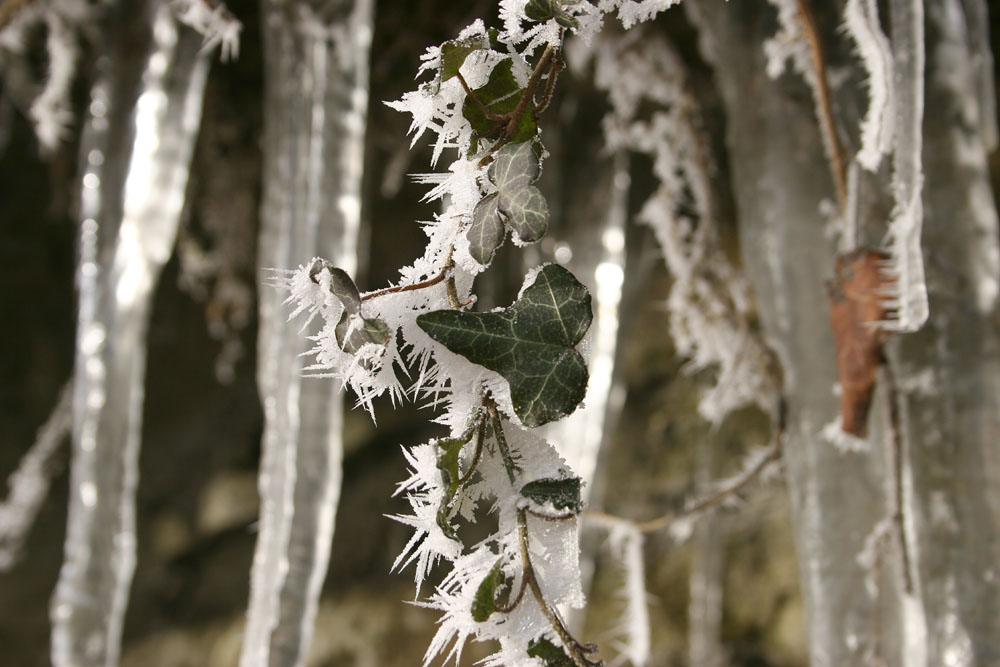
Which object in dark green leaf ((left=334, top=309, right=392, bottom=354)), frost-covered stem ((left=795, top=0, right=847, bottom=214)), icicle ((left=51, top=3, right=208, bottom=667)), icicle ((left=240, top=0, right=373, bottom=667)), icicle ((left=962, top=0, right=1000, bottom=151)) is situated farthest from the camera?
icicle ((left=51, top=3, right=208, bottom=667))

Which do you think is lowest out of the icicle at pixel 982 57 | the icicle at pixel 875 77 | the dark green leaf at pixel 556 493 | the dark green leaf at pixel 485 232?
the dark green leaf at pixel 556 493

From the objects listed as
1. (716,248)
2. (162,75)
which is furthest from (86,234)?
(716,248)

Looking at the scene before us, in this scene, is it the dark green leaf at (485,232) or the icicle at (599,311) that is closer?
the dark green leaf at (485,232)

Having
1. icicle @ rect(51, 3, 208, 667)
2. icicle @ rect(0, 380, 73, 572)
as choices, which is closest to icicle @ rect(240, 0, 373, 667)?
icicle @ rect(51, 3, 208, 667)

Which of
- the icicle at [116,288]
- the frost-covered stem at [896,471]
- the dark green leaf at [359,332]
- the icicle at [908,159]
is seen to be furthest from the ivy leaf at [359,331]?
the icicle at [116,288]

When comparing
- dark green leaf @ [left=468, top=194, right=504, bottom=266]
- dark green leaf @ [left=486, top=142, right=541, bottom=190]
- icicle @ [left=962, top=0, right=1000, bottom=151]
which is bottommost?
dark green leaf @ [left=468, top=194, right=504, bottom=266]

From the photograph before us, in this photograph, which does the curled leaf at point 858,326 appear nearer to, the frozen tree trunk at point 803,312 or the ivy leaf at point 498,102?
the frozen tree trunk at point 803,312

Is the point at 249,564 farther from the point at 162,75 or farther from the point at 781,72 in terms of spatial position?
the point at 781,72

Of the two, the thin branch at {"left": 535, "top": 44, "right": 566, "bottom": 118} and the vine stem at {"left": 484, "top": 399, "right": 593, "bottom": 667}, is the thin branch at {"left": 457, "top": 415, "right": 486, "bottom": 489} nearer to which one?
the vine stem at {"left": 484, "top": 399, "right": 593, "bottom": 667}
